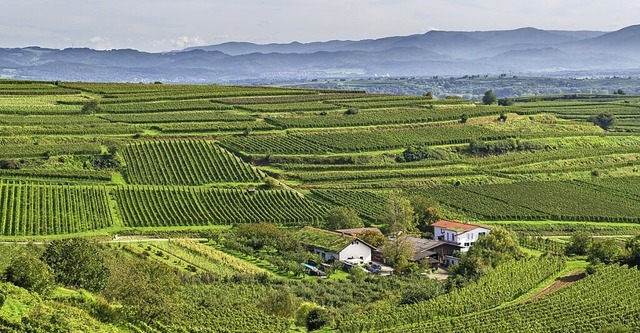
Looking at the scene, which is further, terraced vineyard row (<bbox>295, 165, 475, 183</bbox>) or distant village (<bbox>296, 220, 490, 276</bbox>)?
terraced vineyard row (<bbox>295, 165, 475, 183</bbox>)

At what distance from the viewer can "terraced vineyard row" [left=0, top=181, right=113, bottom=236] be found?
69125 millimetres

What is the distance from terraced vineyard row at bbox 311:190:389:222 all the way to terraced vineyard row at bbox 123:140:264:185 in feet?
27.5

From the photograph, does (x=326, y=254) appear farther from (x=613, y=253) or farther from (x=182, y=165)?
(x=182, y=165)

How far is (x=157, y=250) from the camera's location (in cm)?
6488

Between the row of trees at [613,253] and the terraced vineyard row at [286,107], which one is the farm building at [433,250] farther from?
the terraced vineyard row at [286,107]

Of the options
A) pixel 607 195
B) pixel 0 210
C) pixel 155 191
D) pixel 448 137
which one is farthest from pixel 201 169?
pixel 607 195

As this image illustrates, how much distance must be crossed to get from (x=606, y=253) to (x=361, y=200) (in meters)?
29.4

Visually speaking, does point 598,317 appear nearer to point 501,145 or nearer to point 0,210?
point 0,210

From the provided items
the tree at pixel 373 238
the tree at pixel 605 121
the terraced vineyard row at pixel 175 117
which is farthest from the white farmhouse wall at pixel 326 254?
the tree at pixel 605 121

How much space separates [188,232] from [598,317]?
124ft

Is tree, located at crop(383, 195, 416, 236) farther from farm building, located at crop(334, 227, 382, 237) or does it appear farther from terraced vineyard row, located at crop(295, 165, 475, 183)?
terraced vineyard row, located at crop(295, 165, 475, 183)

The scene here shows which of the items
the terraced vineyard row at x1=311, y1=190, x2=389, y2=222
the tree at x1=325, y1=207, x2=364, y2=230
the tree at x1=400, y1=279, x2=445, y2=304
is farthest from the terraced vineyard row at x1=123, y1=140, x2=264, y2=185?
the tree at x1=400, y1=279, x2=445, y2=304

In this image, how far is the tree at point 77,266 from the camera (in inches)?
1724

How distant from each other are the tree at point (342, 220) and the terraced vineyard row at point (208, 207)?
2320mm
